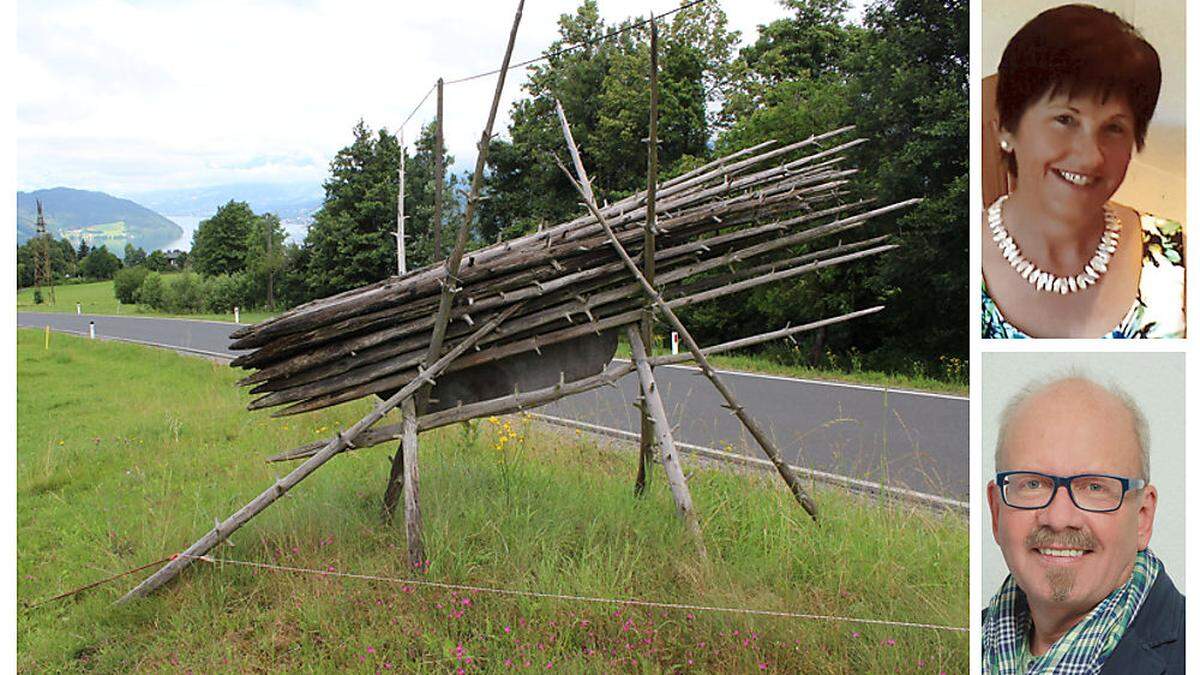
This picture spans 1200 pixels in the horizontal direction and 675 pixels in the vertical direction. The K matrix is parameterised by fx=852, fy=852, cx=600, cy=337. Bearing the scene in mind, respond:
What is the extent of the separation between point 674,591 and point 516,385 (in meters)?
1.16

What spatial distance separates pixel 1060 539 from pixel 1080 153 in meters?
0.83

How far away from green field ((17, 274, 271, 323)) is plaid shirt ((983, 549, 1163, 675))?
13.2 meters

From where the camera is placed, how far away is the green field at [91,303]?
575 inches

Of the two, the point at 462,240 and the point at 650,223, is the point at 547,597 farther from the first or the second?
the point at 650,223

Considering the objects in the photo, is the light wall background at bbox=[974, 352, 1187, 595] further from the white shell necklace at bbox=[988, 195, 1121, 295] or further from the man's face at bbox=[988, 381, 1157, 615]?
the white shell necklace at bbox=[988, 195, 1121, 295]

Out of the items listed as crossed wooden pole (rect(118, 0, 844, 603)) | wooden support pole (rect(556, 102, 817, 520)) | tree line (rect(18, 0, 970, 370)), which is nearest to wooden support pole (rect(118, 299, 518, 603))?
crossed wooden pole (rect(118, 0, 844, 603))

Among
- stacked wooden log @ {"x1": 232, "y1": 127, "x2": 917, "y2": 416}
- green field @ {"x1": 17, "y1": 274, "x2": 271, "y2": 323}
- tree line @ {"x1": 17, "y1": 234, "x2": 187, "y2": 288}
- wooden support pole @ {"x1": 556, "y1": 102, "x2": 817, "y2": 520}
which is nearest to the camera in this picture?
wooden support pole @ {"x1": 556, "y1": 102, "x2": 817, "y2": 520}

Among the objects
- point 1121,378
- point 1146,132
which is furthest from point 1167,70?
point 1121,378

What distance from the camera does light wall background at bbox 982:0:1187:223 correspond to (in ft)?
5.99

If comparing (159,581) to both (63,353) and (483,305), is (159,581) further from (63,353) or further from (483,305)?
(63,353)

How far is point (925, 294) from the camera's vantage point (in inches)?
408

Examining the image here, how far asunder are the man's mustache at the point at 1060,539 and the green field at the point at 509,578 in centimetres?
122

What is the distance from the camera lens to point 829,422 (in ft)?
18.6

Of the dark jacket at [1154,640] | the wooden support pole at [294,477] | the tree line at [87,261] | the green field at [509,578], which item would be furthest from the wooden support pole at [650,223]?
the tree line at [87,261]
